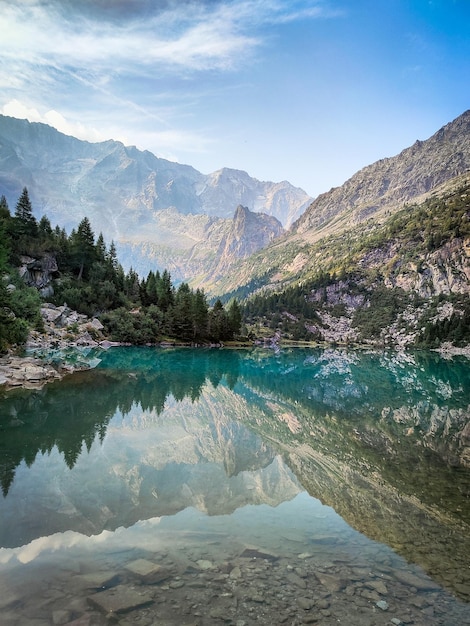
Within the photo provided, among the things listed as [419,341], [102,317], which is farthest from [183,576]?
[419,341]

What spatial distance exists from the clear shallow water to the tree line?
64546 millimetres

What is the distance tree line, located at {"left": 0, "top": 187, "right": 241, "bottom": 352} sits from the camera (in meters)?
102

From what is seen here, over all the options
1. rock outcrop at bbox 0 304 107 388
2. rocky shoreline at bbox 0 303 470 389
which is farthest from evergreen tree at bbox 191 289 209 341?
rock outcrop at bbox 0 304 107 388

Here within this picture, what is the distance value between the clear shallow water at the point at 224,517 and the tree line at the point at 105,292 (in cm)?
6455

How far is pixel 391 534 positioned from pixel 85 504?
12.0m

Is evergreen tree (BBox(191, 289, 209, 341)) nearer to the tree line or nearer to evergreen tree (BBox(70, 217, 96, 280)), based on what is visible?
the tree line

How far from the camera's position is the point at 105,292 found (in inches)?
4505

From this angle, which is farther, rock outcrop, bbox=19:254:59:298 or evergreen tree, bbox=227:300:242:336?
A: evergreen tree, bbox=227:300:242:336

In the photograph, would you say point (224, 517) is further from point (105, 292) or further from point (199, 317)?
point (199, 317)

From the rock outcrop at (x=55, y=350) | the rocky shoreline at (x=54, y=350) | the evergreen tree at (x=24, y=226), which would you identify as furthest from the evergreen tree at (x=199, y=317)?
the evergreen tree at (x=24, y=226)

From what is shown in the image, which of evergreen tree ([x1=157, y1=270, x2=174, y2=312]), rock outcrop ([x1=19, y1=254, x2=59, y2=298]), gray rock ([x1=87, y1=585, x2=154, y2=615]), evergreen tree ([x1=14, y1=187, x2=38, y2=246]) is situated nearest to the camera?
gray rock ([x1=87, y1=585, x2=154, y2=615])

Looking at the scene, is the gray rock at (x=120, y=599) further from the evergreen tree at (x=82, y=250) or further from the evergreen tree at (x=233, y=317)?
the evergreen tree at (x=233, y=317)

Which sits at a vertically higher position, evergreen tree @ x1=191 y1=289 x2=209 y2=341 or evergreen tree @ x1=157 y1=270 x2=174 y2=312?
evergreen tree @ x1=157 y1=270 x2=174 y2=312

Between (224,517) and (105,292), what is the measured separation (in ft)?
347
